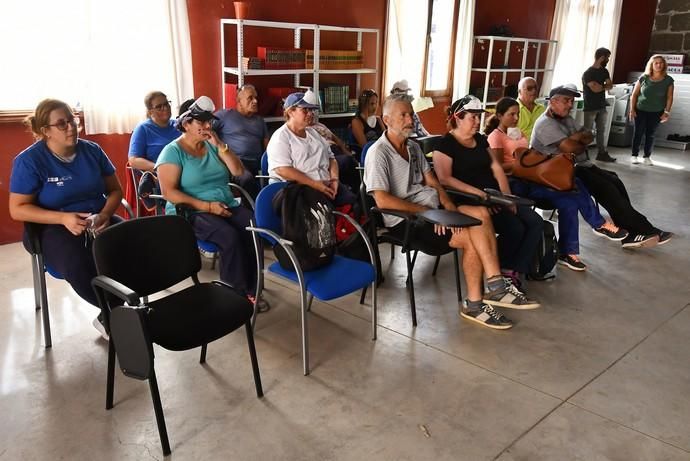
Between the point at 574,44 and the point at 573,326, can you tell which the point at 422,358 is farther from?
the point at 574,44

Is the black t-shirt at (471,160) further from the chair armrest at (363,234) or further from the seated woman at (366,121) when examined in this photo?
the seated woman at (366,121)

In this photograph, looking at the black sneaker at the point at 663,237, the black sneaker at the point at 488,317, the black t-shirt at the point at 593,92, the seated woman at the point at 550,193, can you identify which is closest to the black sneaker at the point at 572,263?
the seated woman at the point at 550,193

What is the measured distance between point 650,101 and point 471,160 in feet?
18.1

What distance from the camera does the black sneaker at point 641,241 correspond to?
430 centimetres

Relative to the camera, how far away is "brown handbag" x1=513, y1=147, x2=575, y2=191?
150 inches

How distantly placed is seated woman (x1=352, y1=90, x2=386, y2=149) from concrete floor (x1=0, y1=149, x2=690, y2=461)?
2.04 m

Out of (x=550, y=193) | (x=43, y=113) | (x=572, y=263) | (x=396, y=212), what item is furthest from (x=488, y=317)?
(x=43, y=113)

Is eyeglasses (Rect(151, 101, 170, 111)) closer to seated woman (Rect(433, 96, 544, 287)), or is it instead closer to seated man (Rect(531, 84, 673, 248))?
seated woman (Rect(433, 96, 544, 287))

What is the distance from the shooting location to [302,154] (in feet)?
11.4

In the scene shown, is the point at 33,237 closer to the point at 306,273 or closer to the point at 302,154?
the point at 306,273

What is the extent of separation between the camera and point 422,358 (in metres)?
2.71

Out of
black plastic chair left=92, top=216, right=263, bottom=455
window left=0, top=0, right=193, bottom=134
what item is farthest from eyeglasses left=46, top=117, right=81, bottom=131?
window left=0, top=0, right=193, bottom=134

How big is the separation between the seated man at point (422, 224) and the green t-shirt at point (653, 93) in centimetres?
573

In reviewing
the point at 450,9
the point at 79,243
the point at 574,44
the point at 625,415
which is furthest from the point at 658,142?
the point at 79,243
